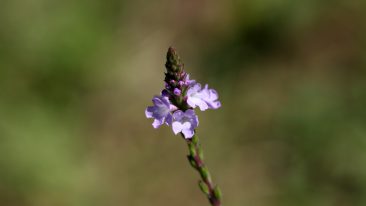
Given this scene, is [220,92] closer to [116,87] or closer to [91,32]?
[116,87]

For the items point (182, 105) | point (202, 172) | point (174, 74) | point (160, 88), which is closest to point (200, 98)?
point (182, 105)

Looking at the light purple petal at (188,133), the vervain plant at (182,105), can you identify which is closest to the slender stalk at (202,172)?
the vervain plant at (182,105)

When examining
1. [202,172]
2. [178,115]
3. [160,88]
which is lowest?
[202,172]

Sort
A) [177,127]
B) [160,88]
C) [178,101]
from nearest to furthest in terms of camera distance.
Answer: [177,127] < [178,101] < [160,88]

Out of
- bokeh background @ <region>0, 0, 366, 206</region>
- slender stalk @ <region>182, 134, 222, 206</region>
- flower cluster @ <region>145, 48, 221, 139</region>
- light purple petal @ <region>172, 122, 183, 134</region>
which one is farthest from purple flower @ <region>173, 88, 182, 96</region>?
bokeh background @ <region>0, 0, 366, 206</region>

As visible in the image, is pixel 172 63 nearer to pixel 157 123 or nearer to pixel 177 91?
pixel 177 91

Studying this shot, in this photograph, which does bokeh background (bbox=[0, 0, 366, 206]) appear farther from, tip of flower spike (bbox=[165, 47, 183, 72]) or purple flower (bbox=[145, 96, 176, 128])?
tip of flower spike (bbox=[165, 47, 183, 72])

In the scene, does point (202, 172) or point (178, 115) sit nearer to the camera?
point (178, 115)
